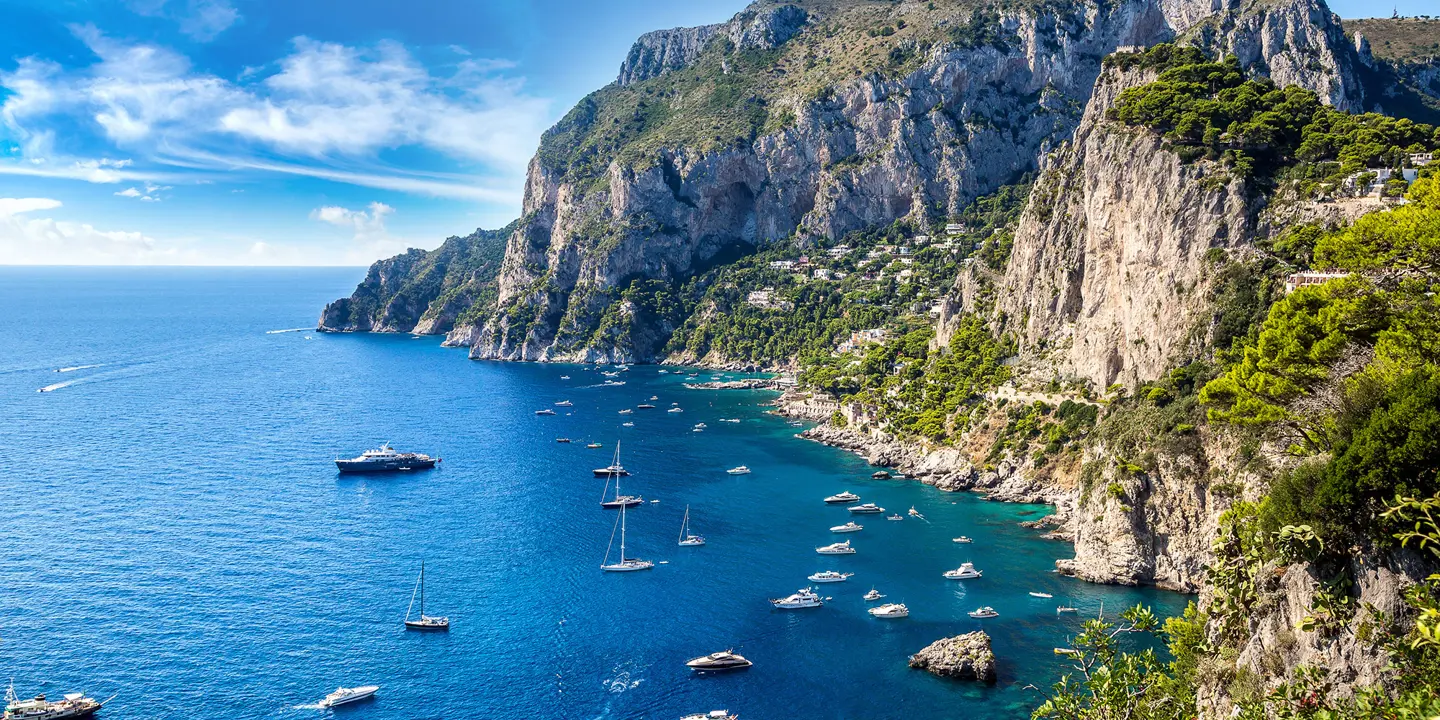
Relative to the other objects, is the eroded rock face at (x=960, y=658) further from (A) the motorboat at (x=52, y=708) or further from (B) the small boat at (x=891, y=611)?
(A) the motorboat at (x=52, y=708)

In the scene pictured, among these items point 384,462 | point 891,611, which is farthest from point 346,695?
point 384,462

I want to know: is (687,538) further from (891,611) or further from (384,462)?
(384,462)

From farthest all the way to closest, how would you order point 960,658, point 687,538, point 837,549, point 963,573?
1. point 687,538
2. point 837,549
3. point 963,573
4. point 960,658

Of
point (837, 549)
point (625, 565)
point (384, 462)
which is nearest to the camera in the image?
point (625, 565)

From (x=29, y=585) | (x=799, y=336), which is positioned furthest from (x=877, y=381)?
(x=29, y=585)

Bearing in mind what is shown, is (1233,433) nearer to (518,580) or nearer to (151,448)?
(518,580)

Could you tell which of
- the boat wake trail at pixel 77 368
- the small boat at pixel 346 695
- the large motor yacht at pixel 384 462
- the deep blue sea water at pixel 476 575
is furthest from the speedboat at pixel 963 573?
the boat wake trail at pixel 77 368

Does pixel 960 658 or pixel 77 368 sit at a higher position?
pixel 77 368

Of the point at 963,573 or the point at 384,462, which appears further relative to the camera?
the point at 384,462
